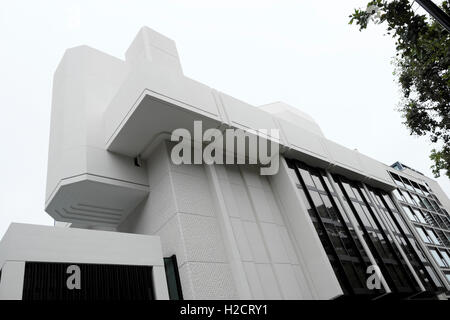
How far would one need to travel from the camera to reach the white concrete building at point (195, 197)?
29.6 ft

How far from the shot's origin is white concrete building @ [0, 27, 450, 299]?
355 inches

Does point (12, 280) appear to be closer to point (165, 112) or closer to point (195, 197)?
point (195, 197)

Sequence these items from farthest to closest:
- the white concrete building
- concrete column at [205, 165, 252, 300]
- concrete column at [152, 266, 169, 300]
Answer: the white concrete building, concrete column at [205, 165, 252, 300], concrete column at [152, 266, 169, 300]

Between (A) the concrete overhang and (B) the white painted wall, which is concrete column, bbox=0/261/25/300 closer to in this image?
(B) the white painted wall

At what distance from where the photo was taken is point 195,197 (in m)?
10.2

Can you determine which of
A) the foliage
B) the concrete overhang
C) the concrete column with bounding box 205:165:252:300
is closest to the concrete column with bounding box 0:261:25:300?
the concrete overhang

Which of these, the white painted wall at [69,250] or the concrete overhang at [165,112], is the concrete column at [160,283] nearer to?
the white painted wall at [69,250]

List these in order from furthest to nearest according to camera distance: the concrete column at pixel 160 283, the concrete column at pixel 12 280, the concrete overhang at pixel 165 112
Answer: the concrete overhang at pixel 165 112 → the concrete column at pixel 160 283 → the concrete column at pixel 12 280

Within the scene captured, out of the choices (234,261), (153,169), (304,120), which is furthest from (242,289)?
(304,120)

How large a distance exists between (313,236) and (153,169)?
599 centimetres

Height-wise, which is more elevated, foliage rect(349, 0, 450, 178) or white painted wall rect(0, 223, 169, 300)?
foliage rect(349, 0, 450, 178)

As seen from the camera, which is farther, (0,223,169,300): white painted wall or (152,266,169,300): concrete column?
(152,266,169,300): concrete column

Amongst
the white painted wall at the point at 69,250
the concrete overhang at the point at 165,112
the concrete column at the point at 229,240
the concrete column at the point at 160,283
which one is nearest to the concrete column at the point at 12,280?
the white painted wall at the point at 69,250
